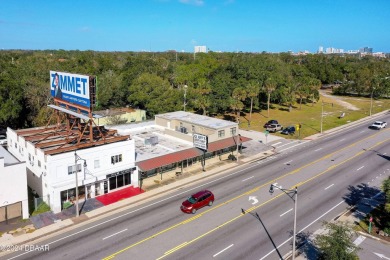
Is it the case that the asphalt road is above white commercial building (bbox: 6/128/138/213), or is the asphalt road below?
below

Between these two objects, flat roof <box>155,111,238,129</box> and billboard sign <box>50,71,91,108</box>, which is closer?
billboard sign <box>50,71,91,108</box>

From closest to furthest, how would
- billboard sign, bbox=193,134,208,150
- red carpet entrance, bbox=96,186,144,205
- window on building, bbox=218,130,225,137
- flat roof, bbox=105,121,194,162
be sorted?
red carpet entrance, bbox=96,186,144,205, flat roof, bbox=105,121,194,162, billboard sign, bbox=193,134,208,150, window on building, bbox=218,130,225,137

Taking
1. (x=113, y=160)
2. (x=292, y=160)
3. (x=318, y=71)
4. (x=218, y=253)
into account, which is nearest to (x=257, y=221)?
(x=218, y=253)

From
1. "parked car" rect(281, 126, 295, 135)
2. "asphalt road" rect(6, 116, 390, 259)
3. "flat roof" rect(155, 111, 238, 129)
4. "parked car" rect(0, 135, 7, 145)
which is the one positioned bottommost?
"asphalt road" rect(6, 116, 390, 259)

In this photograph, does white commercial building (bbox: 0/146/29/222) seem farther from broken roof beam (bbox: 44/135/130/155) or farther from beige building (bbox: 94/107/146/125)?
beige building (bbox: 94/107/146/125)

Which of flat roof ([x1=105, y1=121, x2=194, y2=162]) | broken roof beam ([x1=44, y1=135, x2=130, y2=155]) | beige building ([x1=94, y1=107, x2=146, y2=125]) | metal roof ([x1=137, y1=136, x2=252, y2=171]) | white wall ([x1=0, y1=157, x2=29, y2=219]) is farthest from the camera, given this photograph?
beige building ([x1=94, y1=107, x2=146, y2=125])

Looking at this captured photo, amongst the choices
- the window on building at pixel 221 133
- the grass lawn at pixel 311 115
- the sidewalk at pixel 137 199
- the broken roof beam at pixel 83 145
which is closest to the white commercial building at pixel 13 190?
the sidewalk at pixel 137 199

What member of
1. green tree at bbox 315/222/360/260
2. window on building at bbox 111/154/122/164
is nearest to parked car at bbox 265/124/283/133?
window on building at bbox 111/154/122/164

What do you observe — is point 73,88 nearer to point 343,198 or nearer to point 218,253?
point 218,253

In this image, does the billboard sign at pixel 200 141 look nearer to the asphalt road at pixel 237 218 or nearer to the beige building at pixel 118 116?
the asphalt road at pixel 237 218
